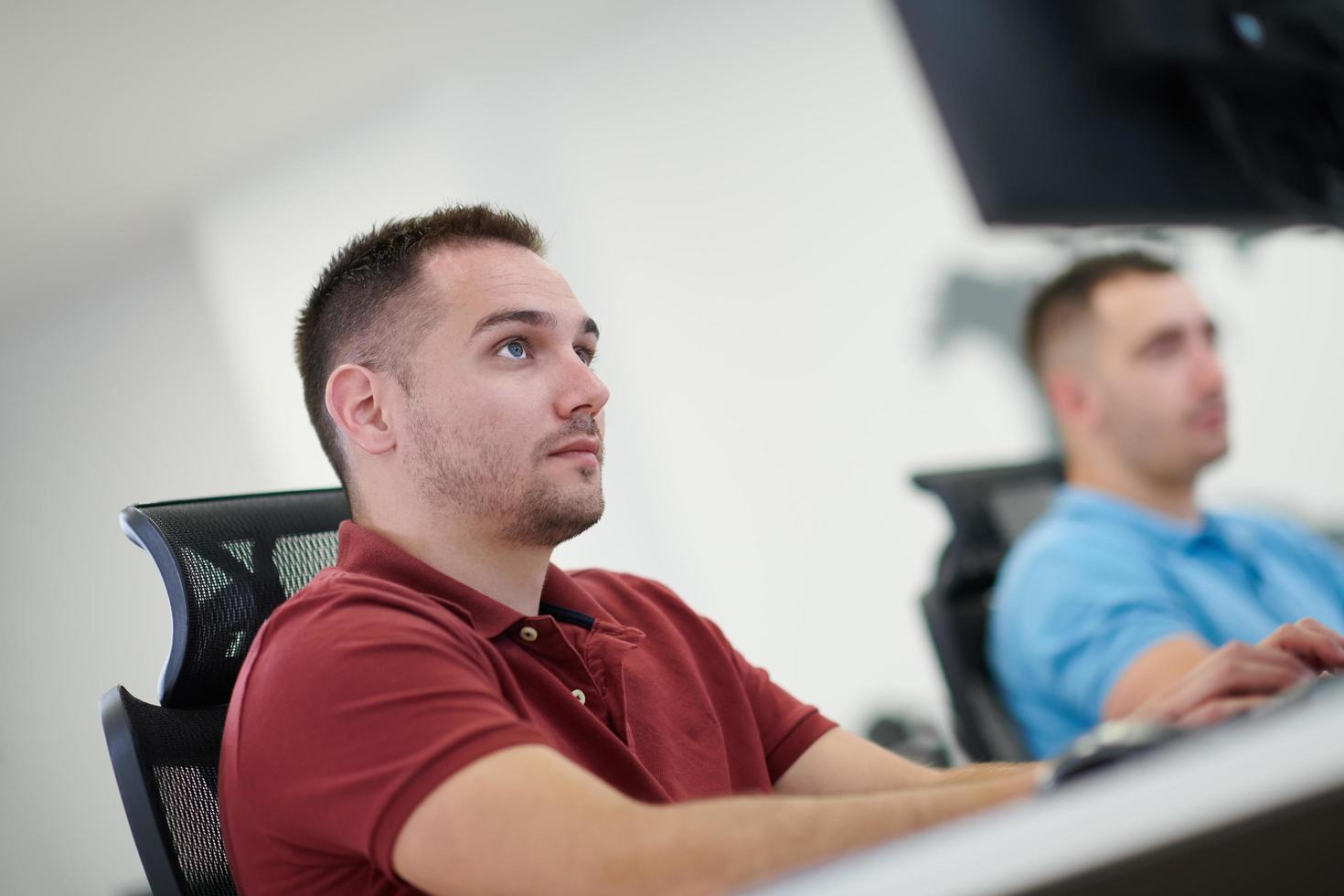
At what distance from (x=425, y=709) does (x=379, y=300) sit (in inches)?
21.2

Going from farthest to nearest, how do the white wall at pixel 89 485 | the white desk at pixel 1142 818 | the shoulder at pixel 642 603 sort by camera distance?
the white wall at pixel 89 485, the shoulder at pixel 642 603, the white desk at pixel 1142 818

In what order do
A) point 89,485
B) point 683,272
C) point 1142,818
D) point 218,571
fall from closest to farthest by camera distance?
point 1142,818 < point 218,571 < point 683,272 < point 89,485

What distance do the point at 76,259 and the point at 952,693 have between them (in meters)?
4.22

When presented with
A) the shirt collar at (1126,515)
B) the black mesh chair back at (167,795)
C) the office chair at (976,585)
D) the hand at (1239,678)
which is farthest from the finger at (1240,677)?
the shirt collar at (1126,515)

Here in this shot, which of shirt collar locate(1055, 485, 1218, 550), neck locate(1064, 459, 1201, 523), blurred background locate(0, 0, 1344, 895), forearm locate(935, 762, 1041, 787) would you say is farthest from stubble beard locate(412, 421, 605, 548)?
blurred background locate(0, 0, 1344, 895)

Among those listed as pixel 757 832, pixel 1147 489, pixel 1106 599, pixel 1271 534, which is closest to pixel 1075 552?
pixel 1106 599

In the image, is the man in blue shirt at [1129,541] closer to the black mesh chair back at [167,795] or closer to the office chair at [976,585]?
the office chair at [976,585]

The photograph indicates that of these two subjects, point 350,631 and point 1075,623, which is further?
point 1075,623

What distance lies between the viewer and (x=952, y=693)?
1.90 metres

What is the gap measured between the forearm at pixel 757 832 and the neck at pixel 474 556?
435 mm

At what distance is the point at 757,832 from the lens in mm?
706

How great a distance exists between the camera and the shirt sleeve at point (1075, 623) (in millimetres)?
1847

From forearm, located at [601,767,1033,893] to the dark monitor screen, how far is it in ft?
1.41

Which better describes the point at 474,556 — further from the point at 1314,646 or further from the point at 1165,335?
the point at 1165,335
